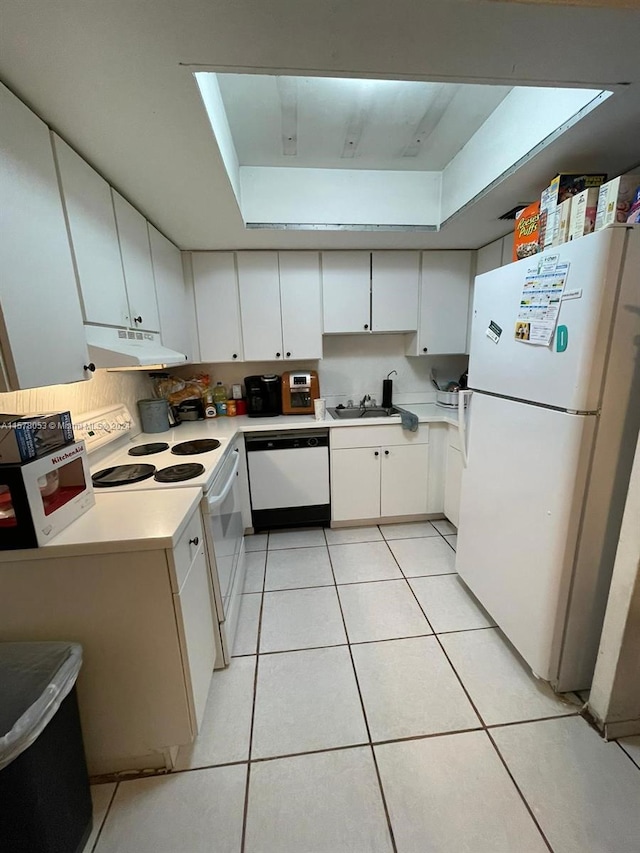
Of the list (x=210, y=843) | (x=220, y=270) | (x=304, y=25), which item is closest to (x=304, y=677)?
(x=210, y=843)

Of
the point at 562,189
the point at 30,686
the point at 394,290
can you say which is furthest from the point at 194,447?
the point at 562,189

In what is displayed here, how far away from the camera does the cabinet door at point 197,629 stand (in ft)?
3.56

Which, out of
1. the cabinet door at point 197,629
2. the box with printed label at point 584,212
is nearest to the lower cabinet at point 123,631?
the cabinet door at point 197,629

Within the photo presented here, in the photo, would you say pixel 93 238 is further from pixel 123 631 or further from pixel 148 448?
pixel 123 631

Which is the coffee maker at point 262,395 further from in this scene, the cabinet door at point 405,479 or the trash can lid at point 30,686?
the trash can lid at point 30,686

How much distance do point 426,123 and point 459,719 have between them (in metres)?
2.63

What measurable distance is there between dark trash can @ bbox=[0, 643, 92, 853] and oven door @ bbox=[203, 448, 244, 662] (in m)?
0.55

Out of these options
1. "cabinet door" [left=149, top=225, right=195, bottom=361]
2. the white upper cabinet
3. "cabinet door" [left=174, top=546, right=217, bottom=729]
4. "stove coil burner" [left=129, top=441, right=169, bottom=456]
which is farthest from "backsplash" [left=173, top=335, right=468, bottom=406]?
"cabinet door" [left=174, top=546, right=217, bottom=729]

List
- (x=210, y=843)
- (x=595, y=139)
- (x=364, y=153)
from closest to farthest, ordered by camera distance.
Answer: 1. (x=210, y=843)
2. (x=595, y=139)
3. (x=364, y=153)

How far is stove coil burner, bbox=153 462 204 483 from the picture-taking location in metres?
1.41

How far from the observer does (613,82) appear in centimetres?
102

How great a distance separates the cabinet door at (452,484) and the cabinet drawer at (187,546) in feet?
5.92

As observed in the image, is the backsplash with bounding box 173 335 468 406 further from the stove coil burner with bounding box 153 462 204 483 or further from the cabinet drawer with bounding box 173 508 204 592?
the cabinet drawer with bounding box 173 508 204 592

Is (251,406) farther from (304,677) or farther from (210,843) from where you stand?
(210,843)
